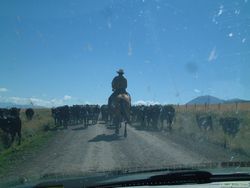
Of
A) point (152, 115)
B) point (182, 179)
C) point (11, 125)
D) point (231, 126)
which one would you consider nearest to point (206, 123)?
point (231, 126)

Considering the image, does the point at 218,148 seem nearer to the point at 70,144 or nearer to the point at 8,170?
the point at 70,144

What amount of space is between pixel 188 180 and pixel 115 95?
2294 centimetres

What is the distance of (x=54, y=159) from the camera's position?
15.5 meters

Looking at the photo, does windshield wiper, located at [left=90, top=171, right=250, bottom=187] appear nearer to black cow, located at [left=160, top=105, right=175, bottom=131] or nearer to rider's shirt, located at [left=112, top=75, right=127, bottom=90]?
rider's shirt, located at [left=112, top=75, right=127, bottom=90]

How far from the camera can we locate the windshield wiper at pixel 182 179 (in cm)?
491

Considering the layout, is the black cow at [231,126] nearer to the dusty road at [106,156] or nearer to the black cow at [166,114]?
the black cow at [166,114]

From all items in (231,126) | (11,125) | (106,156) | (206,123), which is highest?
(206,123)

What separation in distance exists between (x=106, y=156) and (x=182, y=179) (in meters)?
11.4

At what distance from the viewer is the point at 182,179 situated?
16.5 ft

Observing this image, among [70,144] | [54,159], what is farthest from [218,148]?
[54,159]

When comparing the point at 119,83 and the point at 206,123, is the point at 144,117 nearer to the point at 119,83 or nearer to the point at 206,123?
the point at 206,123

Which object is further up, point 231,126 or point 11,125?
point 231,126

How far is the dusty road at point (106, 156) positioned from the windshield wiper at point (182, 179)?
6314 millimetres

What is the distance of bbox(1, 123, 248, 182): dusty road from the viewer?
13.6m
